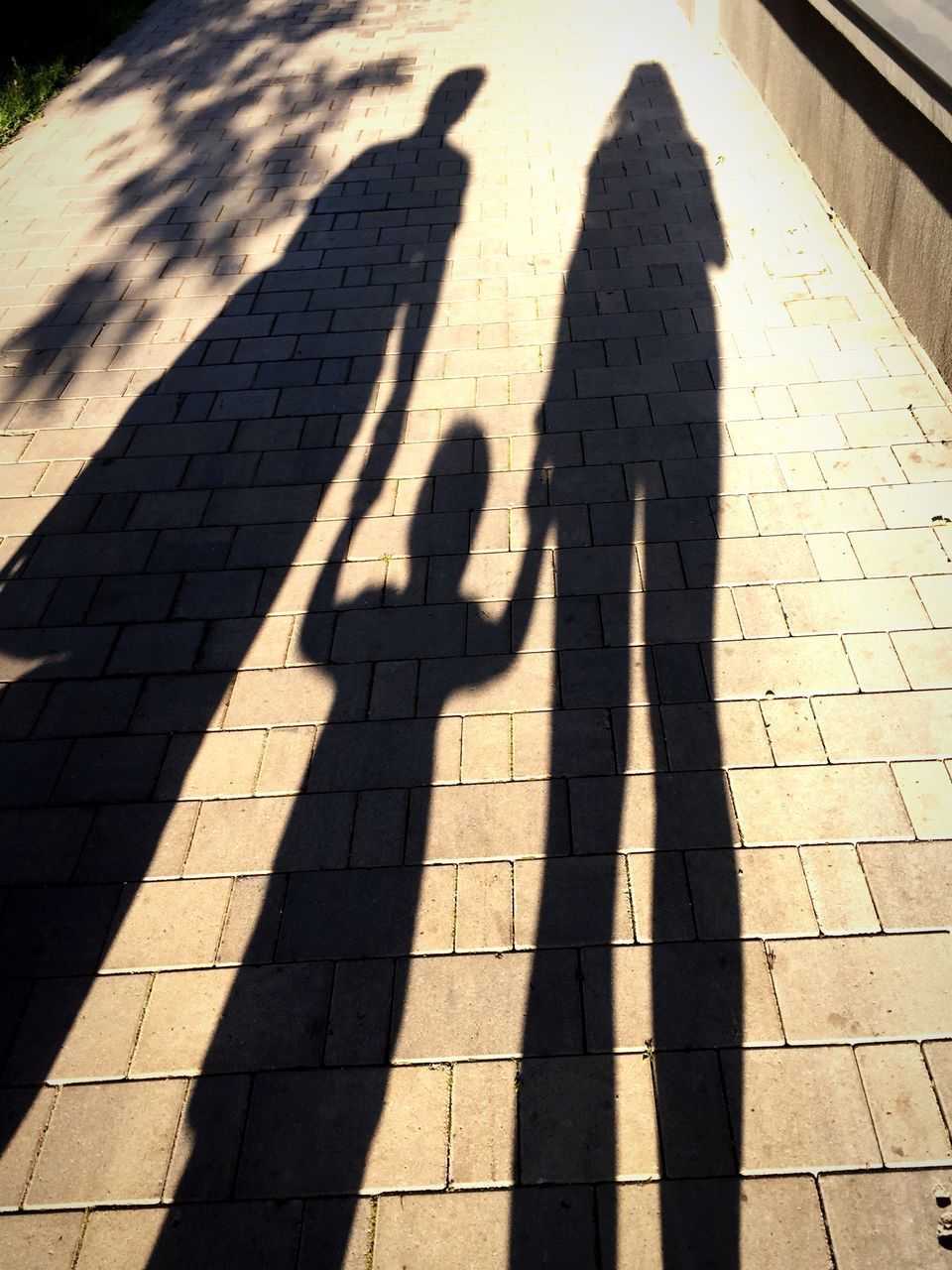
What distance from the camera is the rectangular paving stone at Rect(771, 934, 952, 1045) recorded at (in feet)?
8.46

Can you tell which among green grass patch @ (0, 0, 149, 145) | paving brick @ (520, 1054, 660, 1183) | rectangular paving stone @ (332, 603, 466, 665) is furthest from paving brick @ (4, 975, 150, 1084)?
green grass patch @ (0, 0, 149, 145)

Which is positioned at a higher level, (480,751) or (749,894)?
(480,751)

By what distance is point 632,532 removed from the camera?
4086 mm

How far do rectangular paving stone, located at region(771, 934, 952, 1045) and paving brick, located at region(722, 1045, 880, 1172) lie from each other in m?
0.07

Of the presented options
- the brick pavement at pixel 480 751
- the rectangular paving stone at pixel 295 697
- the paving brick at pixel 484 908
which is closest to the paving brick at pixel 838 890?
the brick pavement at pixel 480 751

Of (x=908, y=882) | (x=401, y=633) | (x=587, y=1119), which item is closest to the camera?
(x=587, y=1119)

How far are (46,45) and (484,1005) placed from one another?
11797mm

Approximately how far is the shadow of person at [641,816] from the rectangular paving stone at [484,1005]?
0.11 ft

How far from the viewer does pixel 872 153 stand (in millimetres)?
5371

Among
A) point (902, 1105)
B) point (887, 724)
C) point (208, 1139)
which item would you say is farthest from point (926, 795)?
point (208, 1139)

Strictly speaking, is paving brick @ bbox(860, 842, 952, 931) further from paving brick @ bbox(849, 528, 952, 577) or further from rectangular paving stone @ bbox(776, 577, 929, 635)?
paving brick @ bbox(849, 528, 952, 577)

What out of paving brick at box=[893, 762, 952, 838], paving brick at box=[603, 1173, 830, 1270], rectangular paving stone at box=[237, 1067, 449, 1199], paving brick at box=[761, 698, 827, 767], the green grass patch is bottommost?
paving brick at box=[893, 762, 952, 838]

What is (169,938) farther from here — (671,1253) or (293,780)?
(671,1253)

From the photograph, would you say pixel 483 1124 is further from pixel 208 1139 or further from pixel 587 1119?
pixel 208 1139
